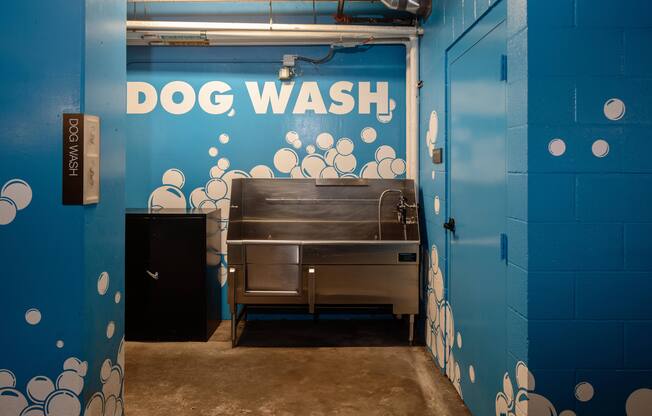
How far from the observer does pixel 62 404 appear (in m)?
1.99

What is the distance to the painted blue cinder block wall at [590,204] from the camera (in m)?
2.02

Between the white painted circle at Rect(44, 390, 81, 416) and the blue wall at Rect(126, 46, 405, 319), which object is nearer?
the white painted circle at Rect(44, 390, 81, 416)

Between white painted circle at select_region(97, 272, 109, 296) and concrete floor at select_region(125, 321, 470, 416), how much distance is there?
1.18 metres

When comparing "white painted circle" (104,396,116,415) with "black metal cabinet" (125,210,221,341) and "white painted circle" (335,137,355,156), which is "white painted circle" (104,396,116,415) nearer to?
"black metal cabinet" (125,210,221,341)

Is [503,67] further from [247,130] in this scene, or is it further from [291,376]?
[247,130]

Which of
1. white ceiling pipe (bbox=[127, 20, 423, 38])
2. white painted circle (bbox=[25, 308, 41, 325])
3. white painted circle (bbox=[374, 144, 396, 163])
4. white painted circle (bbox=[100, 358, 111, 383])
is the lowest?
white painted circle (bbox=[100, 358, 111, 383])

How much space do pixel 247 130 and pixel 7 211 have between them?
3.00 m

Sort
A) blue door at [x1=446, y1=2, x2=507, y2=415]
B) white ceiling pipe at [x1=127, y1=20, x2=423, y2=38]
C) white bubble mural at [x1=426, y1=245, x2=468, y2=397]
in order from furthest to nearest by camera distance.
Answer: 1. white ceiling pipe at [x1=127, y1=20, x2=423, y2=38]
2. white bubble mural at [x1=426, y1=245, x2=468, y2=397]
3. blue door at [x1=446, y1=2, x2=507, y2=415]

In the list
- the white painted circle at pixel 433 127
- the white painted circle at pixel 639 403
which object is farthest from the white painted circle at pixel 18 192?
the white painted circle at pixel 433 127

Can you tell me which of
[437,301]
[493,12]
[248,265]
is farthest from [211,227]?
[493,12]

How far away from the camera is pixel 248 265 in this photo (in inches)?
162

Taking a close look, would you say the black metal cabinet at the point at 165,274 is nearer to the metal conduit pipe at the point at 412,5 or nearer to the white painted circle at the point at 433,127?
the white painted circle at the point at 433,127

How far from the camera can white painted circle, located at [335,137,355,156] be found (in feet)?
15.8

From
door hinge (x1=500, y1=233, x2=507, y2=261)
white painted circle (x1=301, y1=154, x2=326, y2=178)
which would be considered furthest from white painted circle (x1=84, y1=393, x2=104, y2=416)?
white painted circle (x1=301, y1=154, x2=326, y2=178)
